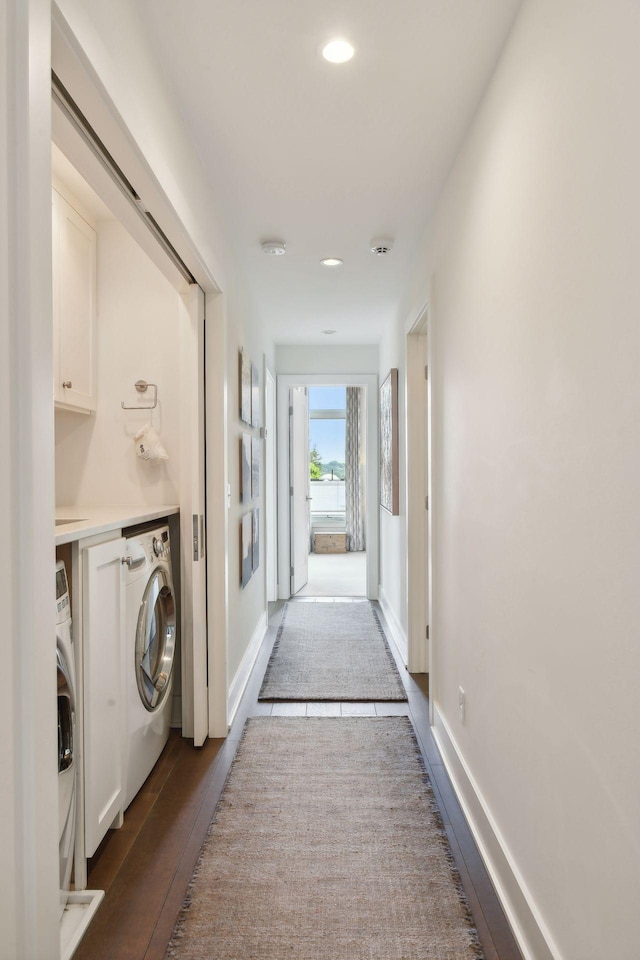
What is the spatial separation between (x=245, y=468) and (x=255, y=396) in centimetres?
76

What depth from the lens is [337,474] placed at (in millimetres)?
9867

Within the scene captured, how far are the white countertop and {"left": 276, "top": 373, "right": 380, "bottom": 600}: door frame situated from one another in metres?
2.96

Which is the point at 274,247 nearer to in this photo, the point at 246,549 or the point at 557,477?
the point at 246,549

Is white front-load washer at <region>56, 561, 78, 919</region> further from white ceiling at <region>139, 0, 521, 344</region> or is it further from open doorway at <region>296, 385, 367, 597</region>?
open doorway at <region>296, 385, 367, 597</region>

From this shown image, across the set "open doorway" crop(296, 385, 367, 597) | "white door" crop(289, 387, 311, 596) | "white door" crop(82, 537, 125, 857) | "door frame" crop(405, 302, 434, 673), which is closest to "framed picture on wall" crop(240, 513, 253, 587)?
"door frame" crop(405, 302, 434, 673)

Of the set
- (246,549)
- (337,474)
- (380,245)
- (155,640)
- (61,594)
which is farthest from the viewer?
(337,474)

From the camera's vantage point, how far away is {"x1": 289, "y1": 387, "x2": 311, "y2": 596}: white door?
5.82m

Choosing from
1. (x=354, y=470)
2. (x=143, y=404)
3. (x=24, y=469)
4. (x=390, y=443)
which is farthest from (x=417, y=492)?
(x=354, y=470)

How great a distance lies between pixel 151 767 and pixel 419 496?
2.15 metres

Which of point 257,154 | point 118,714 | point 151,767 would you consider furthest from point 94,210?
point 151,767

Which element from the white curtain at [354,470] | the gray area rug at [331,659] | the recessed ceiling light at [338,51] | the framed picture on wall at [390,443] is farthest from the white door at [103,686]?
the white curtain at [354,470]

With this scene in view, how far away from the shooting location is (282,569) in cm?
577

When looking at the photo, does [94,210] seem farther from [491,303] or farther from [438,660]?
[438,660]

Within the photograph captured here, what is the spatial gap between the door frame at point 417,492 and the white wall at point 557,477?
1538 mm
